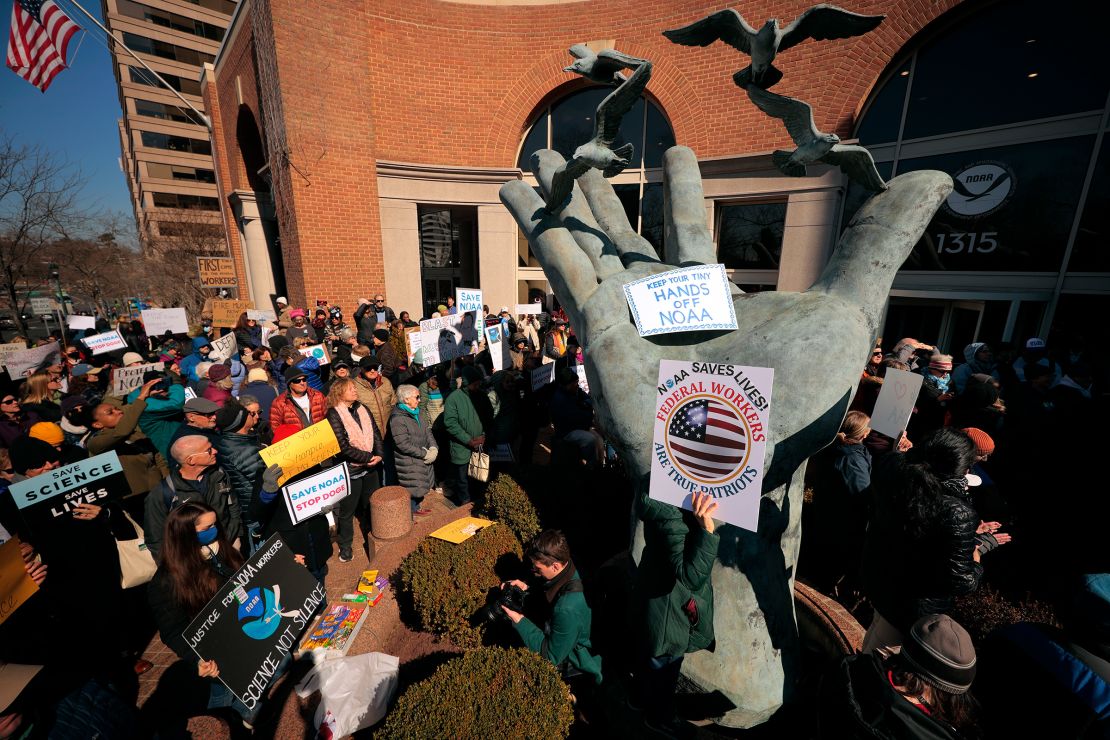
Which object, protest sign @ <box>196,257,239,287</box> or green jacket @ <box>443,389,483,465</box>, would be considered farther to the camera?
protest sign @ <box>196,257,239,287</box>

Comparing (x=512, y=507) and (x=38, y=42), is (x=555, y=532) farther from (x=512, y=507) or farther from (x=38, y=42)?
(x=38, y=42)

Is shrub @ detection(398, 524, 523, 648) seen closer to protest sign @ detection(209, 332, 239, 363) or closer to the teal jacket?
the teal jacket

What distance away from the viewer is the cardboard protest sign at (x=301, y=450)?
11.8 feet

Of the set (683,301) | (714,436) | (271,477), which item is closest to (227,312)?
(271,477)

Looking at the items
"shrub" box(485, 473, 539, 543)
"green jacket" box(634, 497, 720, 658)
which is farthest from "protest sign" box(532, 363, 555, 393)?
"green jacket" box(634, 497, 720, 658)

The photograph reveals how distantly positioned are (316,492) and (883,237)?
457 cm

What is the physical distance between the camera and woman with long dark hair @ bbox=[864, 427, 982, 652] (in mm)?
2580

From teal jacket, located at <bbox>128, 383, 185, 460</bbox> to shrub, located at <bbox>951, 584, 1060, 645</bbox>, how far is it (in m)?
7.06

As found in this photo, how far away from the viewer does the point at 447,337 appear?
7.32m

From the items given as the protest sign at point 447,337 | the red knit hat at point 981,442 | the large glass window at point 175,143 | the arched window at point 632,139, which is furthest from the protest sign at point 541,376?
the large glass window at point 175,143

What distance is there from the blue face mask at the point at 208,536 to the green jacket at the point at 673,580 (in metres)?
2.72

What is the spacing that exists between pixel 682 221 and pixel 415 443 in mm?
3664

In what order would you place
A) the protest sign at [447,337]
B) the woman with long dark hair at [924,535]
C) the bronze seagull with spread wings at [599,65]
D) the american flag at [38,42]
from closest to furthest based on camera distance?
the woman with long dark hair at [924,535], the bronze seagull with spread wings at [599,65], the protest sign at [447,337], the american flag at [38,42]

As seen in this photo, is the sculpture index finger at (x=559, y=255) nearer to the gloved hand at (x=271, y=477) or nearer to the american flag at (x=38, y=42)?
the gloved hand at (x=271, y=477)
